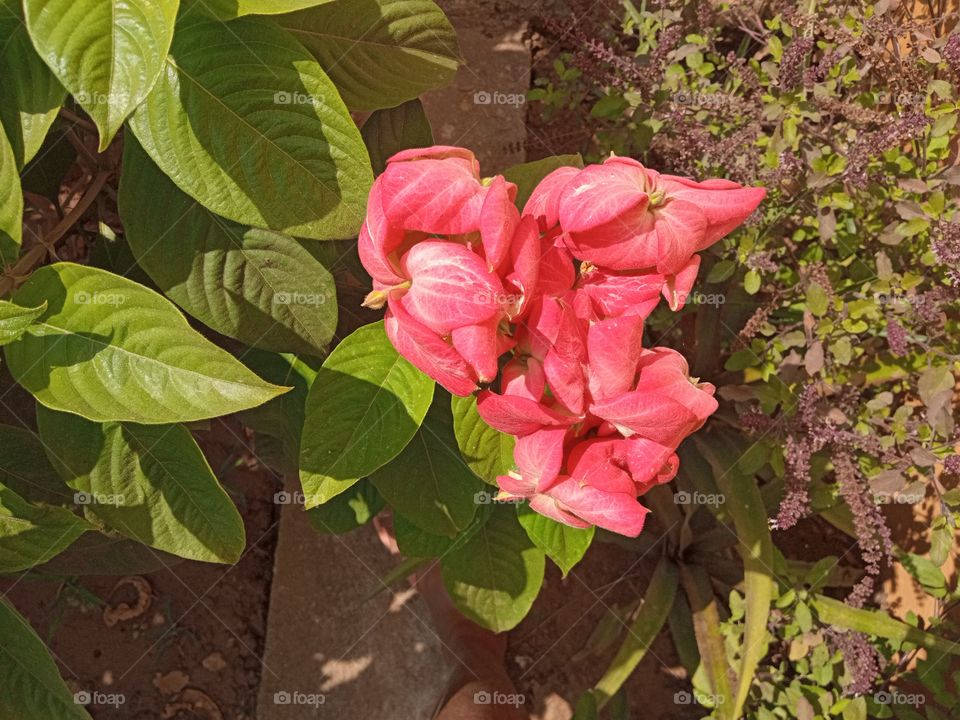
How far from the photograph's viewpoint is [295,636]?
72.5 inches

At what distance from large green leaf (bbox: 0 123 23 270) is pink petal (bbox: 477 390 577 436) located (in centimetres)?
53

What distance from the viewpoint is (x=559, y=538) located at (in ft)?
3.38

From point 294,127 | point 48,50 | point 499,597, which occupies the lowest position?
point 499,597

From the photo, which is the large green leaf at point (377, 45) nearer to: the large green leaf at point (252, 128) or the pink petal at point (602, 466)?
the large green leaf at point (252, 128)

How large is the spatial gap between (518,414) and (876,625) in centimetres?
108

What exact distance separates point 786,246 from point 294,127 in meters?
1.03

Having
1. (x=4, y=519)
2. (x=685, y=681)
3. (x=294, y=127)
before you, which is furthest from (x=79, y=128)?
(x=685, y=681)

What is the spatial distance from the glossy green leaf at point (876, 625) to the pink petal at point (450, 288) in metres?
1.14

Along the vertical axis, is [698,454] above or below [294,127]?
below

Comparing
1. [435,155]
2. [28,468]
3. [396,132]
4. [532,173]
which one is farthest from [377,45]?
[28,468]

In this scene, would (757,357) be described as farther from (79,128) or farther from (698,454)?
(79,128)

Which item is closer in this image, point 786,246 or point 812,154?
point 812,154

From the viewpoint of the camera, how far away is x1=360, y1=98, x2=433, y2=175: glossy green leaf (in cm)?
112

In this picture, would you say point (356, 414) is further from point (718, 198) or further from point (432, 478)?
point (718, 198)
